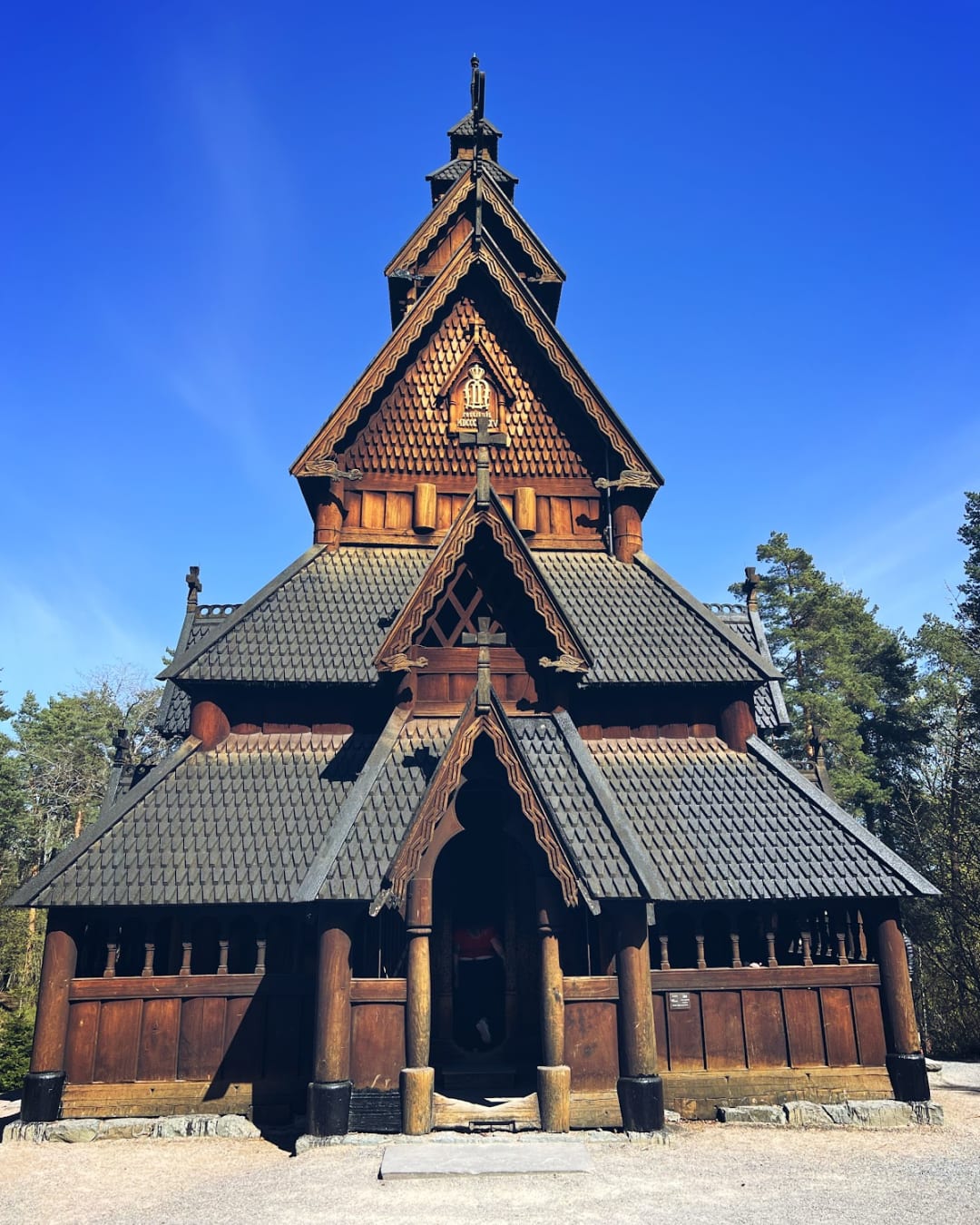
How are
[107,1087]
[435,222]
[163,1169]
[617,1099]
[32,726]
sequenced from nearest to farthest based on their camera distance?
[163,1169]
[617,1099]
[107,1087]
[435,222]
[32,726]

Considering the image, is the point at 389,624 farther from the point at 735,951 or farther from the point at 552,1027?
the point at 735,951

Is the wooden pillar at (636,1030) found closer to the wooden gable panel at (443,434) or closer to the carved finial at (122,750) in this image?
the wooden gable panel at (443,434)

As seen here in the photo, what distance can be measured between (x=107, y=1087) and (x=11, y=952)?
30.2m

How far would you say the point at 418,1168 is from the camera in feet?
26.7

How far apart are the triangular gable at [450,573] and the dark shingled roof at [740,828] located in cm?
213

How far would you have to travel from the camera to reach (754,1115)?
1041 centimetres

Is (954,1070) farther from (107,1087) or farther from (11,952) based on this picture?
(11,952)

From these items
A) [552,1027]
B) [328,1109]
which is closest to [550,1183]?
[552,1027]

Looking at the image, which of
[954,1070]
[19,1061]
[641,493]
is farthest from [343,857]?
[954,1070]

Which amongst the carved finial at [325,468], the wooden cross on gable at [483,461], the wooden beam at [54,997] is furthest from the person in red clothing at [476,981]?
the carved finial at [325,468]

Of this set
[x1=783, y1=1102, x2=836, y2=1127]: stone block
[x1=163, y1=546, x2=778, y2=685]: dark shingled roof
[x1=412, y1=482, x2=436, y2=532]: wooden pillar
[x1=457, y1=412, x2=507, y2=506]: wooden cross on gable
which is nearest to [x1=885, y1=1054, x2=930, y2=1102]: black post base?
[x1=783, y1=1102, x2=836, y2=1127]: stone block

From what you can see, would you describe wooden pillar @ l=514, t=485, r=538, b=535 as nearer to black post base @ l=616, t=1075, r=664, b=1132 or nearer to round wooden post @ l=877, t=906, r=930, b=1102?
round wooden post @ l=877, t=906, r=930, b=1102

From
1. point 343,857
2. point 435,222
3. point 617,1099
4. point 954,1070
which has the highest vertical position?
point 435,222

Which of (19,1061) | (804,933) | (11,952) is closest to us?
(804,933)
